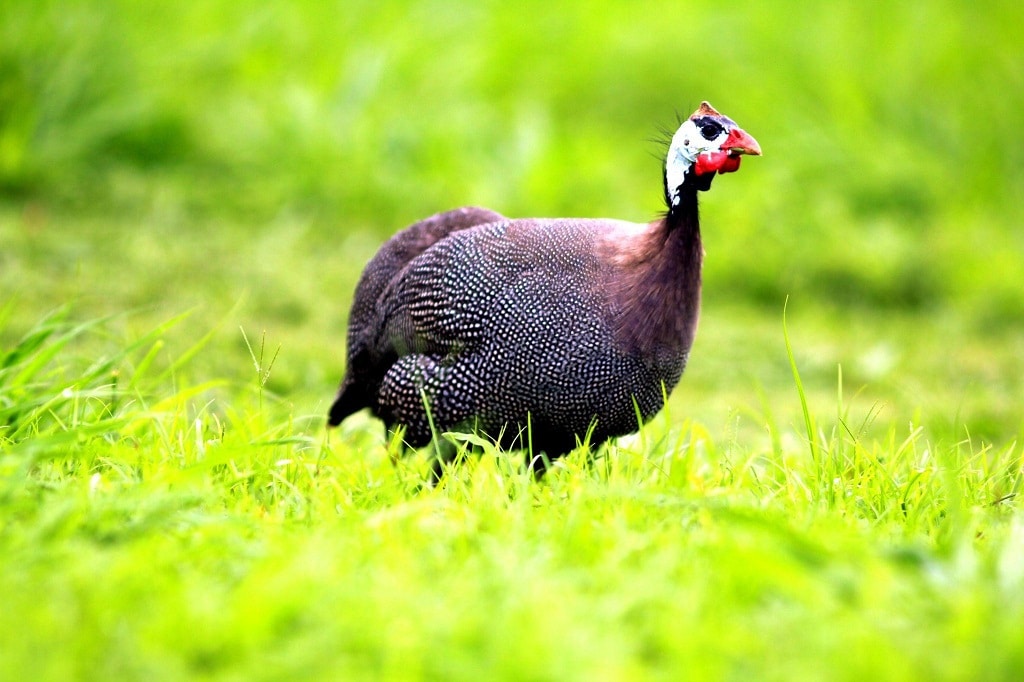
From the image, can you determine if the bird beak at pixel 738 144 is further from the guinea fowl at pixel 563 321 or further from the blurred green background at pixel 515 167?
the blurred green background at pixel 515 167

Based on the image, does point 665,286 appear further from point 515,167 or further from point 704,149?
point 515,167

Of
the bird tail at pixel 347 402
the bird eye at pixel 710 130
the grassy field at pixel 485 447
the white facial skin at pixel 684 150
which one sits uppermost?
the bird eye at pixel 710 130

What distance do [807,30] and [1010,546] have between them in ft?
21.6

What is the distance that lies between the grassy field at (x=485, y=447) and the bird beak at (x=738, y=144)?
12.9 inches

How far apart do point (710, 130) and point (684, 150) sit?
0.31 feet

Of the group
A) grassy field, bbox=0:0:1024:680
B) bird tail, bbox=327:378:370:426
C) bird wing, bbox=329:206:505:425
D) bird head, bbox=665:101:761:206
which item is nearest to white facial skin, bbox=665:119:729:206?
bird head, bbox=665:101:761:206

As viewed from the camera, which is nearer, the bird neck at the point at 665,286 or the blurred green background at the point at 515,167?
the bird neck at the point at 665,286

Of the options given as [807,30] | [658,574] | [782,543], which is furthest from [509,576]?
[807,30]

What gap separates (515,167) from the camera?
6.90m

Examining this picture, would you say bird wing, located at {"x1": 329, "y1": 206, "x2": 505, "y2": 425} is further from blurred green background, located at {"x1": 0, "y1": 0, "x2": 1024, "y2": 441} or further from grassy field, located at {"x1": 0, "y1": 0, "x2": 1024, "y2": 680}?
blurred green background, located at {"x1": 0, "y1": 0, "x2": 1024, "y2": 441}

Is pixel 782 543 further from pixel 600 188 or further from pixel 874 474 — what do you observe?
pixel 600 188

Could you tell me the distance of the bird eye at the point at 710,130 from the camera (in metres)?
3.36

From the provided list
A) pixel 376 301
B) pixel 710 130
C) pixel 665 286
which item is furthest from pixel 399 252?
pixel 710 130

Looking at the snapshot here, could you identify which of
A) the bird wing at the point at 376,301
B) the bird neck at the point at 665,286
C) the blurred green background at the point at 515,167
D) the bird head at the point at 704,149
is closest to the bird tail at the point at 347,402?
the bird wing at the point at 376,301
